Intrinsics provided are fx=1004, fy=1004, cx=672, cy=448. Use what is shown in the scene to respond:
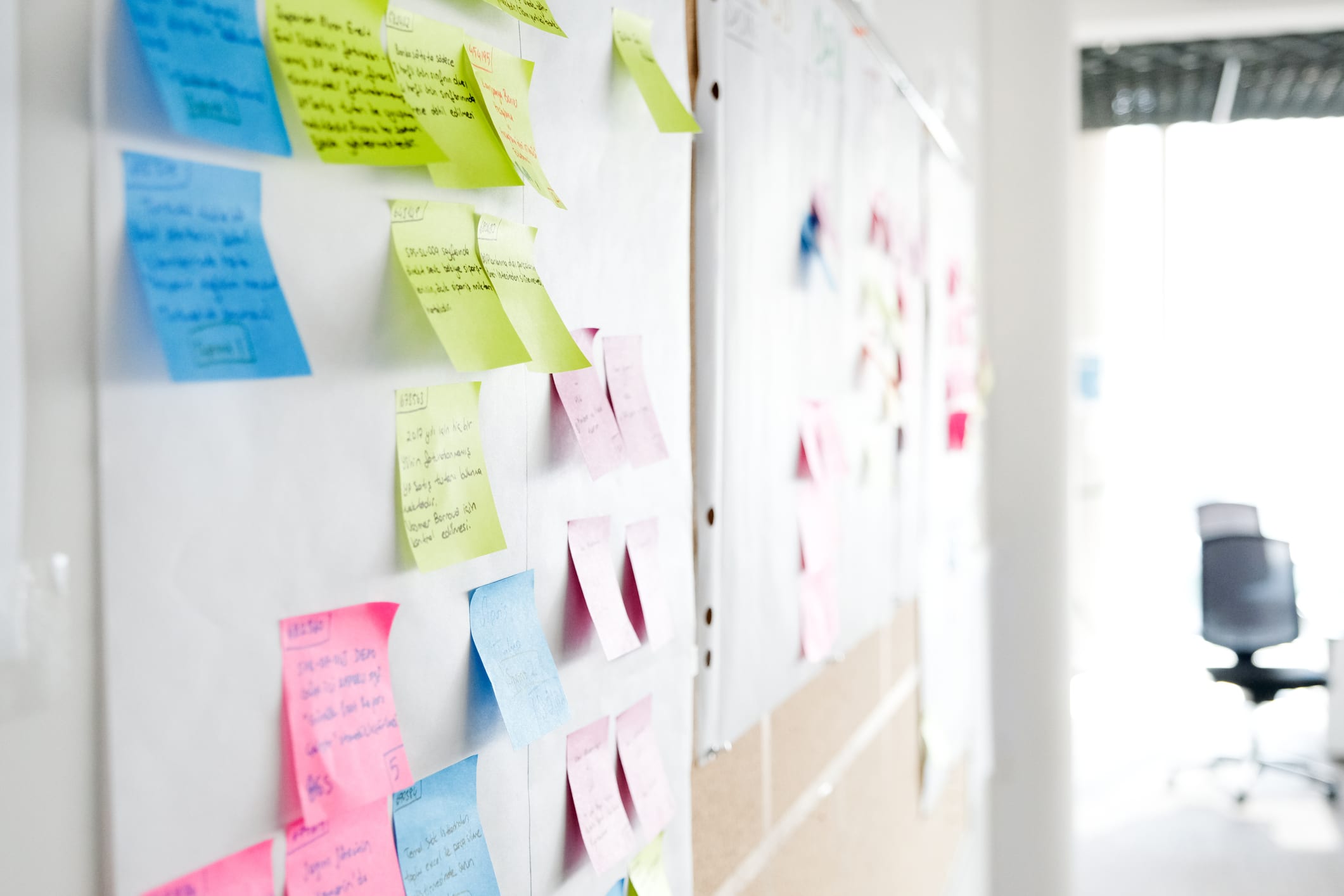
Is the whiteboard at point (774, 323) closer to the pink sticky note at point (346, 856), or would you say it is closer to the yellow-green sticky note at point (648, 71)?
the yellow-green sticky note at point (648, 71)

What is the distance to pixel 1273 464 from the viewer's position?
6.14m

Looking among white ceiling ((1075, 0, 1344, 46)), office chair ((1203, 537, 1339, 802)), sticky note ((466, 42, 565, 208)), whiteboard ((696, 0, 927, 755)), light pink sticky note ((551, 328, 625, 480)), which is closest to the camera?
sticky note ((466, 42, 565, 208))

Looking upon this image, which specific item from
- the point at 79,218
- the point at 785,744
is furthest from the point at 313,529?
the point at 785,744

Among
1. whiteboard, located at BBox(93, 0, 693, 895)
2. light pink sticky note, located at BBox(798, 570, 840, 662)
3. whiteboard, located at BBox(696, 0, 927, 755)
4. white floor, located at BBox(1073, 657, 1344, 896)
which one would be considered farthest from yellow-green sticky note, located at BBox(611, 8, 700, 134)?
white floor, located at BBox(1073, 657, 1344, 896)

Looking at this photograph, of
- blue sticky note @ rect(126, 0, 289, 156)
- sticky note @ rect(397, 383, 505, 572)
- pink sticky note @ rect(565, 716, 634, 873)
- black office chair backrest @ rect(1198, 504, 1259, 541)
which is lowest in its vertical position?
black office chair backrest @ rect(1198, 504, 1259, 541)

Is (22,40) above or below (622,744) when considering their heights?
above

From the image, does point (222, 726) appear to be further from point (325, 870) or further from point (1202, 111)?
point (1202, 111)

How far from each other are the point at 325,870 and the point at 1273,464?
22.5 feet

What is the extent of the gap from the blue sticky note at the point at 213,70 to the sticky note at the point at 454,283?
8 cm

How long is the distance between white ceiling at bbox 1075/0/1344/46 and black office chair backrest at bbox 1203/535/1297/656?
205 centimetres

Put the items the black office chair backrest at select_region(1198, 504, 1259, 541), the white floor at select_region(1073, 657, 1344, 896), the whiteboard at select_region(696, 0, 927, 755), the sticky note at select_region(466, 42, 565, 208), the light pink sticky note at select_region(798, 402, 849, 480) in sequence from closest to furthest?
the sticky note at select_region(466, 42, 565, 208) → the whiteboard at select_region(696, 0, 927, 755) → the light pink sticky note at select_region(798, 402, 849, 480) → the white floor at select_region(1073, 657, 1344, 896) → the black office chair backrest at select_region(1198, 504, 1259, 541)

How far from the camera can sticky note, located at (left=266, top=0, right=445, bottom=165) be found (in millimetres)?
408

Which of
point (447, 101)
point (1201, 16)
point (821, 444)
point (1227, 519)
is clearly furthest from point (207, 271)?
point (1227, 519)

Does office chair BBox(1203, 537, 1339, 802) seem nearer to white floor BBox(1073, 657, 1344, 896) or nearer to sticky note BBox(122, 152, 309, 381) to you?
white floor BBox(1073, 657, 1344, 896)
